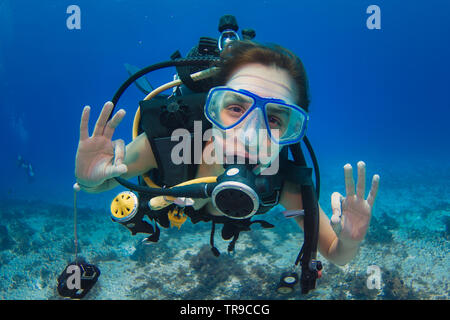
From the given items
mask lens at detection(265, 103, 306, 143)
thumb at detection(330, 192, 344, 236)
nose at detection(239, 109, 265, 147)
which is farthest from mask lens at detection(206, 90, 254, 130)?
thumb at detection(330, 192, 344, 236)

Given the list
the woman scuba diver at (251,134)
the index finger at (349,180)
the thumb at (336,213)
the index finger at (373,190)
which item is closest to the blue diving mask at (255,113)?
the woman scuba diver at (251,134)

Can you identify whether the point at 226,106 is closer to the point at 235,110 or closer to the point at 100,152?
the point at 235,110

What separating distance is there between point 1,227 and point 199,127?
14.3 m

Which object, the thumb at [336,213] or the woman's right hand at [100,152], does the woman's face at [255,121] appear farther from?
the woman's right hand at [100,152]

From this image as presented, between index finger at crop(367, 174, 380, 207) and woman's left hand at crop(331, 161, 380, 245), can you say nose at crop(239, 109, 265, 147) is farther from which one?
index finger at crop(367, 174, 380, 207)

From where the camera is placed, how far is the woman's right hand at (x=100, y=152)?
7.29 ft

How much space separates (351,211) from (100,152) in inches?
94.9

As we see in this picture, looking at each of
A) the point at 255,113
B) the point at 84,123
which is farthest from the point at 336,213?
the point at 84,123

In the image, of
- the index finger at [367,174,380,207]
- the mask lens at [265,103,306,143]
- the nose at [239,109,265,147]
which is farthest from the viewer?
the mask lens at [265,103,306,143]

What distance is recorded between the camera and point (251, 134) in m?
2.20

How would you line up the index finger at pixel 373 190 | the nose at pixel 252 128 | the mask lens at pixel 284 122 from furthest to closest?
1. the mask lens at pixel 284 122
2. the nose at pixel 252 128
3. the index finger at pixel 373 190

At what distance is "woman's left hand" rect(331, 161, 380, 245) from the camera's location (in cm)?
215

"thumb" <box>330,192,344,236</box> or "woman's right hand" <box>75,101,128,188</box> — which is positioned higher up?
"woman's right hand" <box>75,101,128,188</box>

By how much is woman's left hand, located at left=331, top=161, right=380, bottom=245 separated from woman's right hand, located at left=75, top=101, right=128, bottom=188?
190 cm
